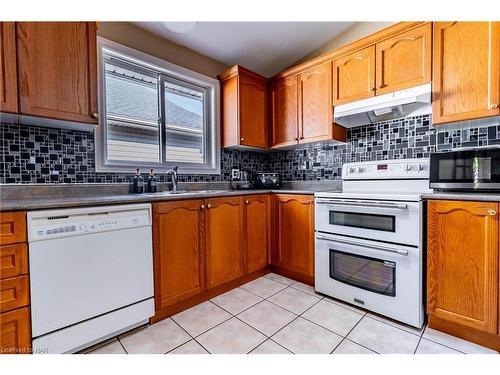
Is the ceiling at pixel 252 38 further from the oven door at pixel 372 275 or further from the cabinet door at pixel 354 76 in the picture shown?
the oven door at pixel 372 275

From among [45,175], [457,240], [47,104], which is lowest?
[457,240]

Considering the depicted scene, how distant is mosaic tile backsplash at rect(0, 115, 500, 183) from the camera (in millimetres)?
1606

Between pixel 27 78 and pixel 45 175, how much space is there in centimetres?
65

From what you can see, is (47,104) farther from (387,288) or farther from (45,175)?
(387,288)

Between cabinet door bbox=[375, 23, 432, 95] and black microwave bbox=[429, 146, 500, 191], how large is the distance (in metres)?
0.67

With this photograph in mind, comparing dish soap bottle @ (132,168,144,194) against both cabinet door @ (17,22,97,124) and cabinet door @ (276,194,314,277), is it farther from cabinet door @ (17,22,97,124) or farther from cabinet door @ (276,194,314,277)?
cabinet door @ (276,194,314,277)

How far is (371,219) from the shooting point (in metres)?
1.76

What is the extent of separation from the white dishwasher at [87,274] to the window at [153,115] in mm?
789

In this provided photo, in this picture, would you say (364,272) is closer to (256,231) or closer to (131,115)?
(256,231)

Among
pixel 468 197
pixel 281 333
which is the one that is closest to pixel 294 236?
pixel 281 333

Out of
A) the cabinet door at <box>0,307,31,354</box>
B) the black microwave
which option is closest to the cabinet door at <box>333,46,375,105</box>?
the black microwave
